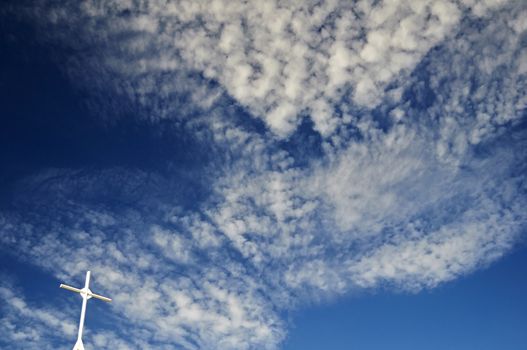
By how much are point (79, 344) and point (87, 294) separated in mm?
4420

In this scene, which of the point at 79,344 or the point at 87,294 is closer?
the point at 79,344

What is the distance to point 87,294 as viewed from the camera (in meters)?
34.7

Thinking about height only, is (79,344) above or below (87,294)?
below

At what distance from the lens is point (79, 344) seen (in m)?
31.3
